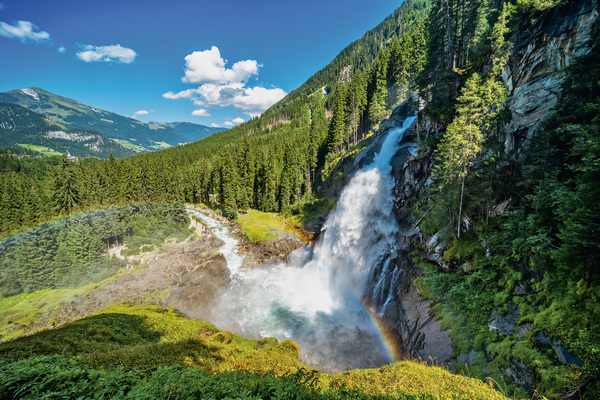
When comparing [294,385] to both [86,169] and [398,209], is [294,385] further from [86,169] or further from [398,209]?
[86,169]

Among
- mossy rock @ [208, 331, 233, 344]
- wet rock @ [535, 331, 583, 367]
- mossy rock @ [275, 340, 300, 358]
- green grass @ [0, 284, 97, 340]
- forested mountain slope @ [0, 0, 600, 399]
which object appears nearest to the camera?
wet rock @ [535, 331, 583, 367]

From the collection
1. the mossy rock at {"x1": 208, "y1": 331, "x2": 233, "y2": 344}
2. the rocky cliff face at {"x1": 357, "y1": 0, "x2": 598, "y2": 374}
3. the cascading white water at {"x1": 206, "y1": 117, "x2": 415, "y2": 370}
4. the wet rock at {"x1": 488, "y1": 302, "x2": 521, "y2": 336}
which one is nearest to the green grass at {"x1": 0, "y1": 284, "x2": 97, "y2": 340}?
the cascading white water at {"x1": 206, "y1": 117, "x2": 415, "y2": 370}

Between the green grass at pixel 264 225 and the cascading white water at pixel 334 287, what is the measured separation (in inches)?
314

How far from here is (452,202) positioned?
63.6 feet

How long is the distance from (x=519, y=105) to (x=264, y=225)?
43.4m

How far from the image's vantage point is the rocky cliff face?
14.8 metres

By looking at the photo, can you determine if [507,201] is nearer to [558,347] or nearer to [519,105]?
[519,105]

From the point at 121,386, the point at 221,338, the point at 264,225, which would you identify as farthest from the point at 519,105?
the point at 264,225

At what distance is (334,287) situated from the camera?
1173 inches

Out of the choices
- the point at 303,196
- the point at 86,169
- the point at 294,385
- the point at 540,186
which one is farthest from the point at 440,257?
the point at 86,169

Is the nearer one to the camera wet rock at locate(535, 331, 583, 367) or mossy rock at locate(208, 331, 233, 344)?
wet rock at locate(535, 331, 583, 367)

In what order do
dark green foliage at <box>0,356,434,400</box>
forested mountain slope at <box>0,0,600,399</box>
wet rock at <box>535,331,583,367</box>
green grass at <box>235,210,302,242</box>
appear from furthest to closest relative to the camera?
1. green grass at <box>235,210,302,242</box>
2. forested mountain slope at <box>0,0,600,399</box>
3. wet rock at <box>535,331,583,367</box>
4. dark green foliage at <box>0,356,434,400</box>

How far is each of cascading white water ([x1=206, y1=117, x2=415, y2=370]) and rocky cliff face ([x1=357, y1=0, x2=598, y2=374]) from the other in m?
2.73

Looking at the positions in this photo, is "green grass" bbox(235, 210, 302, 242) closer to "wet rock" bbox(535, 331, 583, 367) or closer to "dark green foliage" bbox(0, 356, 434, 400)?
"wet rock" bbox(535, 331, 583, 367)
